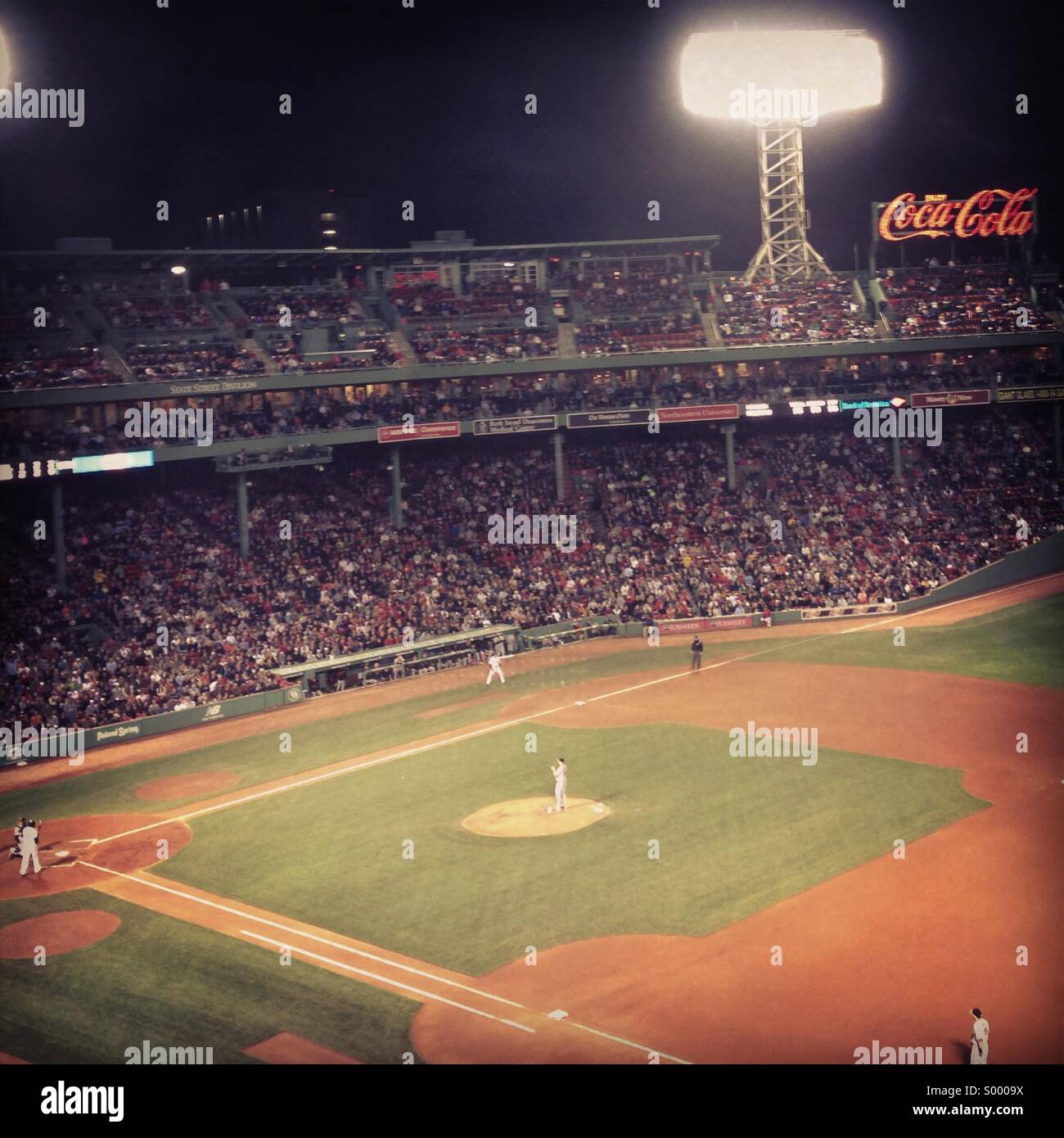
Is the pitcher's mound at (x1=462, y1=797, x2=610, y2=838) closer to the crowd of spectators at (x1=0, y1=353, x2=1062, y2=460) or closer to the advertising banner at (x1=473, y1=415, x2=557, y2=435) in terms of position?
the crowd of spectators at (x1=0, y1=353, x2=1062, y2=460)

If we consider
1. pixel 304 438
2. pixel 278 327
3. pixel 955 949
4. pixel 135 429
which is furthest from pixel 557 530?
pixel 955 949

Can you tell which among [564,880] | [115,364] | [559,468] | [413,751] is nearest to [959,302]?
[559,468]

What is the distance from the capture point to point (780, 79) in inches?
1998

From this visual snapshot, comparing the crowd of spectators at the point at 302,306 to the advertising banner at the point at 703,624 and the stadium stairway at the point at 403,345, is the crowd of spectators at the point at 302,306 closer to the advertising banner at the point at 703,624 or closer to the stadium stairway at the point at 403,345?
the stadium stairway at the point at 403,345

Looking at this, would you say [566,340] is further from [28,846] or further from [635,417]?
[28,846]

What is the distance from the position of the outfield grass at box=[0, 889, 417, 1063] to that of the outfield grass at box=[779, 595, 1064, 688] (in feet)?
75.3

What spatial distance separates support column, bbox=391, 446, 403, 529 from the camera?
44.0m

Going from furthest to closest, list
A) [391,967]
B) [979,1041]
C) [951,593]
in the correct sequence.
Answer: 1. [951,593]
2. [391,967]
3. [979,1041]

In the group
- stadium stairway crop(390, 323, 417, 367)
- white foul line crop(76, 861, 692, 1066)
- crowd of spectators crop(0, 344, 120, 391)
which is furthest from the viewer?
stadium stairway crop(390, 323, 417, 367)

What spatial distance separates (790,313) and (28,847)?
40.2 m

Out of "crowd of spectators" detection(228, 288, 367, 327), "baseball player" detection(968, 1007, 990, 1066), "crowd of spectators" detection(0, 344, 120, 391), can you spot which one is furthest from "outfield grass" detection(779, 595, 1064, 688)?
"crowd of spectators" detection(0, 344, 120, 391)

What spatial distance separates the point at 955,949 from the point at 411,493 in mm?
32023

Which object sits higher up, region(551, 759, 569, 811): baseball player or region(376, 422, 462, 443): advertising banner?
region(376, 422, 462, 443): advertising banner

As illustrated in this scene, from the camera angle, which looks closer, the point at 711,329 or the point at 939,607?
the point at 939,607
